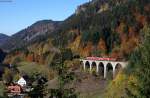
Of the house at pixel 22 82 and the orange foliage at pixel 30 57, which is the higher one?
the orange foliage at pixel 30 57

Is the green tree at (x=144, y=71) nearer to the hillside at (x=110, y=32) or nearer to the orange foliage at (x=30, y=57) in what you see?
the hillside at (x=110, y=32)

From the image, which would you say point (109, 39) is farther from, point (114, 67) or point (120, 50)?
point (114, 67)

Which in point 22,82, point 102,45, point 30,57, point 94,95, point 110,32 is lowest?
point 94,95

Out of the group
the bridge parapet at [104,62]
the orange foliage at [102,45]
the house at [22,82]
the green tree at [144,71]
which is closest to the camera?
the green tree at [144,71]

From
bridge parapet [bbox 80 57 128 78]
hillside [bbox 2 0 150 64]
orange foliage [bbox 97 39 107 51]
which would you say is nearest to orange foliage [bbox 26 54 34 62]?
hillside [bbox 2 0 150 64]

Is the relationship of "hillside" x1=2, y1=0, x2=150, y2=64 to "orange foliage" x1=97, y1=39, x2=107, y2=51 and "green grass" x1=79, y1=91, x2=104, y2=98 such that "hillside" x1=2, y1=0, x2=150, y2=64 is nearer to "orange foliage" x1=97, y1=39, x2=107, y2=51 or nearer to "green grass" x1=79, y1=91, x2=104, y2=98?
"orange foliage" x1=97, y1=39, x2=107, y2=51

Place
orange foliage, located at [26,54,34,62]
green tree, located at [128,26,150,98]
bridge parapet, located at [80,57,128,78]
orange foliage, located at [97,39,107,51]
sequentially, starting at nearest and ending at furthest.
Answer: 1. green tree, located at [128,26,150,98]
2. bridge parapet, located at [80,57,128,78]
3. orange foliage, located at [97,39,107,51]
4. orange foliage, located at [26,54,34,62]

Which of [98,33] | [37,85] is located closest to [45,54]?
[98,33]

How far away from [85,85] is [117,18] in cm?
6883

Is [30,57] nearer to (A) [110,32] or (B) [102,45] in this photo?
(A) [110,32]

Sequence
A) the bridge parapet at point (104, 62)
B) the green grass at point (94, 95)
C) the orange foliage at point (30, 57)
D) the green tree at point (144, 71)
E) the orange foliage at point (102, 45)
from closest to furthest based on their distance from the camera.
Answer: the green tree at point (144, 71) < the green grass at point (94, 95) < the bridge parapet at point (104, 62) < the orange foliage at point (102, 45) < the orange foliage at point (30, 57)

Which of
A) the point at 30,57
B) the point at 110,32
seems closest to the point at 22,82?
the point at 110,32

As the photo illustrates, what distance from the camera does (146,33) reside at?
15.8m

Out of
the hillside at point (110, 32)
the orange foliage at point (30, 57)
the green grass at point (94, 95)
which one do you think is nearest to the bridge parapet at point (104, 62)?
the hillside at point (110, 32)
